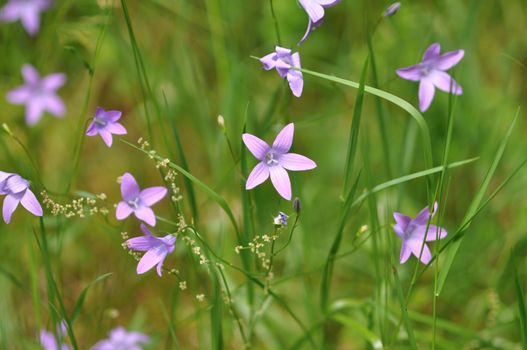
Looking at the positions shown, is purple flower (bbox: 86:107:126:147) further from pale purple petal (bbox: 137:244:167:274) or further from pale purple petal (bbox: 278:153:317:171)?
pale purple petal (bbox: 278:153:317:171)

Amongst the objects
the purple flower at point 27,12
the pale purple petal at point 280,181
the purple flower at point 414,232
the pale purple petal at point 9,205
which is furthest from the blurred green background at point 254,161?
the pale purple petal at point 280,181

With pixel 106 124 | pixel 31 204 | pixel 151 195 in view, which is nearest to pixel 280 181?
pixel 151 195

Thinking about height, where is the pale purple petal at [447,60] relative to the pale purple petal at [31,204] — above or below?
above

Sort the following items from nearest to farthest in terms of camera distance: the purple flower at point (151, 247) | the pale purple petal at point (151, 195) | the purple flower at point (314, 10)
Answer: the purple flower at point (151, 247)
the purple flower at point (314, 10)
the pale purple petal at point (151, 195)

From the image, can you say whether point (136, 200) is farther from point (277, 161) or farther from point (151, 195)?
point (277, 161)

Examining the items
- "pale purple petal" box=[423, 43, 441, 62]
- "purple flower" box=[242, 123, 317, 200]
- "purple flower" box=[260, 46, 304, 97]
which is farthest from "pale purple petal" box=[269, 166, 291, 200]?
"pale purple petal" box=[423, 43, 441, 62]

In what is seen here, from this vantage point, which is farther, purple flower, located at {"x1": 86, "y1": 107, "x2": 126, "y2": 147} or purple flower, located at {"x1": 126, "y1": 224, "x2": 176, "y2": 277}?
purple flower, located at {"x1": 86, "y1": 107, "x2": 126, "y2": 147}

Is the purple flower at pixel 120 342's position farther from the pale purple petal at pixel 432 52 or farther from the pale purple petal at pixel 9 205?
the pale purple petal at pixel 432 52
